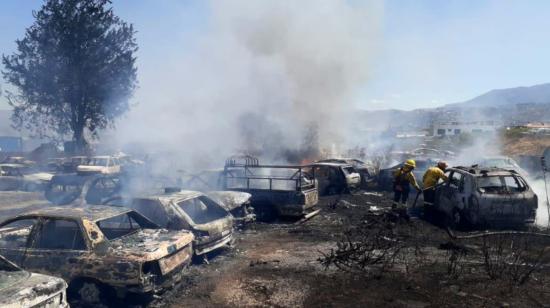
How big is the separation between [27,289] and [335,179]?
36.6 ft

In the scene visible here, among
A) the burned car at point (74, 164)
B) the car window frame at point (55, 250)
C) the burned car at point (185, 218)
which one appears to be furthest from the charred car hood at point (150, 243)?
the burned car at point (74, 164)

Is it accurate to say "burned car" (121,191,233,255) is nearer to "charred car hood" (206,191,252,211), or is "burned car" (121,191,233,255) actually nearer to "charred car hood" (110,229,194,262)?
"charred car hood" (110,229,194,262)

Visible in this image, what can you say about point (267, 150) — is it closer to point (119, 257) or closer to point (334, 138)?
point (334, 138)

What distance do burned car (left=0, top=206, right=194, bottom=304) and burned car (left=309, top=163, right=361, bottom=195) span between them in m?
8.80

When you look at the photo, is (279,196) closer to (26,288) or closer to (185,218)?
(185,218)

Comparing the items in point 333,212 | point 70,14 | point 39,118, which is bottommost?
point 333,212

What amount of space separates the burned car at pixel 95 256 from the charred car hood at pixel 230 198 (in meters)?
2.78

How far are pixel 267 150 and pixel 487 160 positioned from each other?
12.1 metres

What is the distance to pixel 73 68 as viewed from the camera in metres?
23.6

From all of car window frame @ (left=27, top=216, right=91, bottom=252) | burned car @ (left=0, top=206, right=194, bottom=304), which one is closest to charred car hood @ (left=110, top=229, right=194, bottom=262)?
burned car @ (left=0, top=206, right=194, bottom=304)

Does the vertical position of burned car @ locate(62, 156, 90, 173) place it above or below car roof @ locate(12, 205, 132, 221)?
below

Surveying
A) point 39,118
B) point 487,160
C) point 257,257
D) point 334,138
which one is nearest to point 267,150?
point 334,138

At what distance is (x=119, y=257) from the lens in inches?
196

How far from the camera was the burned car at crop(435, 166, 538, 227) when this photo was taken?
8352 millimetres
